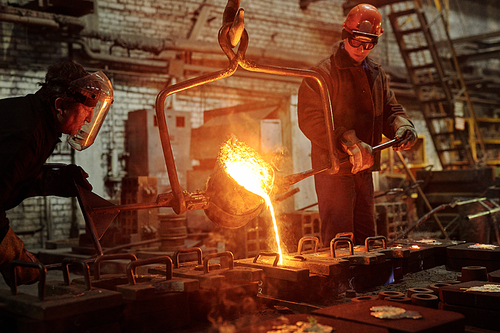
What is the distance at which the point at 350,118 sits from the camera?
3.03m

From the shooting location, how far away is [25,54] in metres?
7.86

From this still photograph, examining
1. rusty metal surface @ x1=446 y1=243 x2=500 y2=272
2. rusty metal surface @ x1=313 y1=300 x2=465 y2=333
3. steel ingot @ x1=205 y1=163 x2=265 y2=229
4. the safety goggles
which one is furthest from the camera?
the safety goggles

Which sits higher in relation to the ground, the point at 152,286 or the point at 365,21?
the point at 365,21

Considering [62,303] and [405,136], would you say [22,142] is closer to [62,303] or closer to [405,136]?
[62,303]

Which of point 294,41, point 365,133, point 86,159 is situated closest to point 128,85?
point 86,159

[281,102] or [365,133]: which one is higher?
[281,102]

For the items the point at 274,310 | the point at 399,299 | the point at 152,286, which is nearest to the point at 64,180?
the point at 152,286

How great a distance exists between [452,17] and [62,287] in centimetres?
1601

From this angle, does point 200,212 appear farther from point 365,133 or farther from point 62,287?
point 62,287

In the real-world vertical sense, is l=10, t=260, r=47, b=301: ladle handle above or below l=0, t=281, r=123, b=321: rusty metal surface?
above

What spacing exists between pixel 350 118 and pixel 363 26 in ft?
1.98

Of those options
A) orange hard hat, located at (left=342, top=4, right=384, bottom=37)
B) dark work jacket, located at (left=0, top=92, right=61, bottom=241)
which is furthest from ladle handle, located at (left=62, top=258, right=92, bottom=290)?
orange hard hat, located at (left=342, top=4, right=384, bottom=37)

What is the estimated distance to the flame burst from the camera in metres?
2.10

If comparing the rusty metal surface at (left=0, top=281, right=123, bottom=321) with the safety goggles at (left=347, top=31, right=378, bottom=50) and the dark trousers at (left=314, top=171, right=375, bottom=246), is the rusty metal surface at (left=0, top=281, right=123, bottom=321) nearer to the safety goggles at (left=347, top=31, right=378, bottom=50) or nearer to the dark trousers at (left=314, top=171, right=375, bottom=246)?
the dark trousers at (left=314, top=171, right=375, bottom=246)
